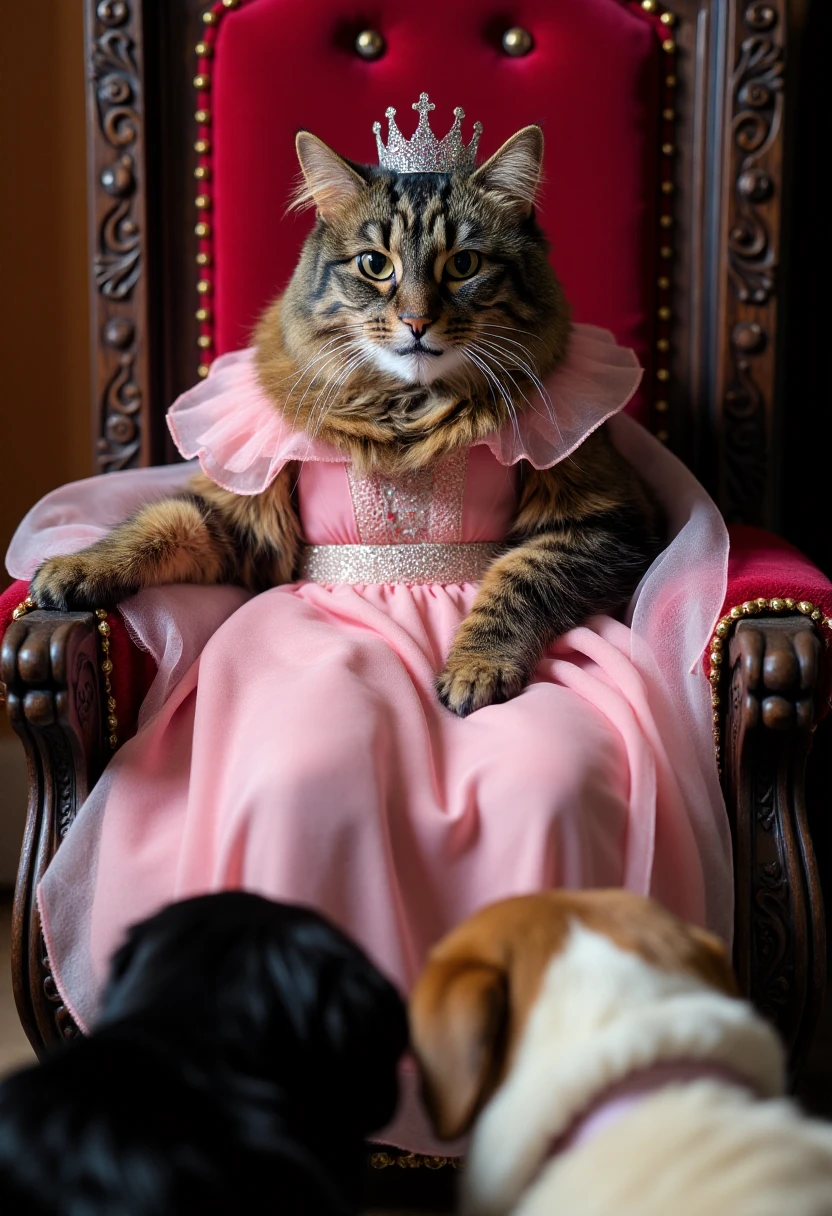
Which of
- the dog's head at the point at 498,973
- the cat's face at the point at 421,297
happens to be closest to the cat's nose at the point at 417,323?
the cat's face at the point at 421,297

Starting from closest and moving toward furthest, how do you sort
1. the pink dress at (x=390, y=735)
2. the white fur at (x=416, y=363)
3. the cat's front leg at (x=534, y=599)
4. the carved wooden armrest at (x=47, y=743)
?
the pink dress at (x=390, y=735) < the carved wooden armrest at (x=47, y=743) < the cat's front leg at (x=534, y=599) < the white fur at (x=416, y=363)

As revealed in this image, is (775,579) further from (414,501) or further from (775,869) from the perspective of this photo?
(414,501)

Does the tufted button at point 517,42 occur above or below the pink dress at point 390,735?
above

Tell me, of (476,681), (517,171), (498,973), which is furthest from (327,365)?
(498,973)

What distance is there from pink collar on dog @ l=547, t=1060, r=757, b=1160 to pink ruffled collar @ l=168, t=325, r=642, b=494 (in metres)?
0.85

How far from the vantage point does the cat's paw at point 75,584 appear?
127 centimetres

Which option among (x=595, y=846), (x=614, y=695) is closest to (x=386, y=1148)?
(x=595, y=846)

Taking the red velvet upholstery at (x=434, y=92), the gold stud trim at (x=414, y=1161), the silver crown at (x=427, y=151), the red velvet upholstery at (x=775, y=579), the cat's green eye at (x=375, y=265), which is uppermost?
the red velvet upholstery at (x=434, y=92)

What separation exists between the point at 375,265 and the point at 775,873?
0.87 metres

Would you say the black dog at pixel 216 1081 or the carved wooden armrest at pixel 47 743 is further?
the carved wooden armrest at pixel 47 743

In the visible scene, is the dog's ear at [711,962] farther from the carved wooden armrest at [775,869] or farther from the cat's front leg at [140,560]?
the cat's front leg at [140,560]

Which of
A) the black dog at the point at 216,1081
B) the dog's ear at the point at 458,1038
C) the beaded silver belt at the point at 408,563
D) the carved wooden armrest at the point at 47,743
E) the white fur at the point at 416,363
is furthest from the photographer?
the beaded silver belt at the point at 408,563

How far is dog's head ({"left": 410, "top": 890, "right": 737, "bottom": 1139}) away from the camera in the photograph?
2.27 ft

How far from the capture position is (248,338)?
178 cm
